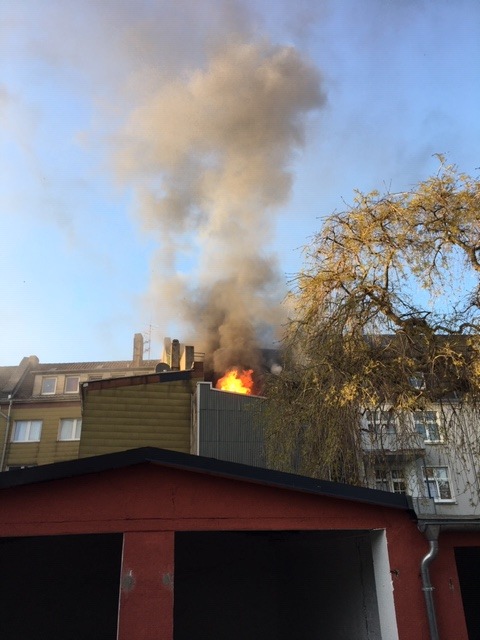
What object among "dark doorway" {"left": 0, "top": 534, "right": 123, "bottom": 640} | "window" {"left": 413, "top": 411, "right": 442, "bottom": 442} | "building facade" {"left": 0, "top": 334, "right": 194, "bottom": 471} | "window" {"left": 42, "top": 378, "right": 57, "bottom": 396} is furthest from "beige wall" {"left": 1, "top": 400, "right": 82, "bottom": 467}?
"window" {"left": 413, "top": 411, "right": 442, "bottom": 442}

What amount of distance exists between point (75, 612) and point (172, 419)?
945 centimetres

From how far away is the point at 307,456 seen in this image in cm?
1232

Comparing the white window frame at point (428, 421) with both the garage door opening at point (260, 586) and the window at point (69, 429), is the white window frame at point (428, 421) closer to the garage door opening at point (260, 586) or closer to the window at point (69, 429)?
the garage door opening at point (260, 586)

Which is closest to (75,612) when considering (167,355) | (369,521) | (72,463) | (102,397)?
(72,463)

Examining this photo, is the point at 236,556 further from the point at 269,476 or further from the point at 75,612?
the point at 269,476

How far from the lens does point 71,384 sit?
3191 centimetres

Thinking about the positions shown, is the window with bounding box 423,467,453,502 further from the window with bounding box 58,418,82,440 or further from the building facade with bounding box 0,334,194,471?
the window with bounding box 58,418,82,440

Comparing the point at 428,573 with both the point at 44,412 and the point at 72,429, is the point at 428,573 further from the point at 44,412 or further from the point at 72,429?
the point at 44,412

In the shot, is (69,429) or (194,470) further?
(69,429)

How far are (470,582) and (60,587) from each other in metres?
9.19

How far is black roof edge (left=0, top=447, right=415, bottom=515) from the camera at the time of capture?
661cm

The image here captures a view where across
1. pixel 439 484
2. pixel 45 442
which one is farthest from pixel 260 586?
pixel 45 442

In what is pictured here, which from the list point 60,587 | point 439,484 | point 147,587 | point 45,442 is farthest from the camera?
point 45,442

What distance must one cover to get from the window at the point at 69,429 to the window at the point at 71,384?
2690mm
